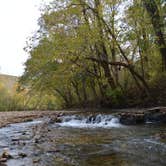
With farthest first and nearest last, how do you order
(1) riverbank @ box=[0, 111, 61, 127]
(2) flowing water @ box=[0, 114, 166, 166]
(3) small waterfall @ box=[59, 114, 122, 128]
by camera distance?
(1) riverbank @ box=[0, 111, 61, 127] < (3) small waterfall @ box=[59, 114, 122, 128] < (2) flowing water @ box=[0, 114, 166, 166]

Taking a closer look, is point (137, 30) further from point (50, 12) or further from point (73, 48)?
point (50, 12)

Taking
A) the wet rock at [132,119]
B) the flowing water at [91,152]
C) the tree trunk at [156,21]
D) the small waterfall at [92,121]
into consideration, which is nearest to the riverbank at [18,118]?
the small waterfall at [92,121]

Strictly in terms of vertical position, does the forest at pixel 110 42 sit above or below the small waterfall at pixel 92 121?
above

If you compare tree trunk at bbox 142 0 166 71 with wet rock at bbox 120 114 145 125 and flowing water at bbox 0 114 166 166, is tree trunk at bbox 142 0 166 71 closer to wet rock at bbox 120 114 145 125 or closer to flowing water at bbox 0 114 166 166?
wet rock at bbox 120 114 145 125

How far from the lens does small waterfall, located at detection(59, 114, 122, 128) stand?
15309 millimetres

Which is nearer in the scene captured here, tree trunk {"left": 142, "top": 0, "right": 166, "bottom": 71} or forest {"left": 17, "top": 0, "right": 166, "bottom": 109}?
tree trunk {"left": 142, "top": 0, "right": 166, "bottom": 71}

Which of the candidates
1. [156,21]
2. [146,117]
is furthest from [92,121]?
[156,21]

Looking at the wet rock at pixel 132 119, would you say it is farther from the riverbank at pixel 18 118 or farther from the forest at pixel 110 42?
the riverbank at pixel 18 118

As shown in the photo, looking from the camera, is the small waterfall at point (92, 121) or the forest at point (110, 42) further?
the forest at point (110, 42)

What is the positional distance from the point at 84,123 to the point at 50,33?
343 inches

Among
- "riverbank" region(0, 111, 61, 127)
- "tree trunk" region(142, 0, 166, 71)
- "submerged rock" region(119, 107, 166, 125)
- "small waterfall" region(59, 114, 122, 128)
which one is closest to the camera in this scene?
"submerged rock" region(119, 107, 166, 125)

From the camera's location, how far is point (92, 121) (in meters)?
16.4

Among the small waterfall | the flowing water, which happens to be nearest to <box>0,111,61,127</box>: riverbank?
the small waterfall

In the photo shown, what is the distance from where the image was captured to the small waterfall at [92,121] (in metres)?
15.3
